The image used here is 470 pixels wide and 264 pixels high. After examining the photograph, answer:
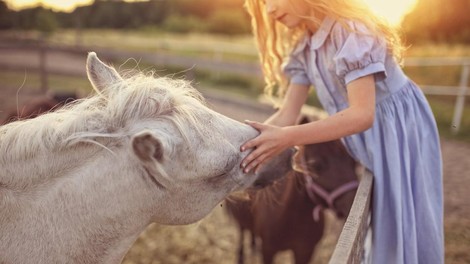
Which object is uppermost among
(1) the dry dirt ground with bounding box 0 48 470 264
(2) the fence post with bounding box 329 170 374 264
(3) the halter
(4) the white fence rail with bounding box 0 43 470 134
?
(2) the fence post with bounding box 329 170 374 264

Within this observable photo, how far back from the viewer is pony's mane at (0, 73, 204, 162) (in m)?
1.41

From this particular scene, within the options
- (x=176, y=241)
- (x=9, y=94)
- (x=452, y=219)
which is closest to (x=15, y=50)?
(x=9, y=94)

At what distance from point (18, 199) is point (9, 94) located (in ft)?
31.9

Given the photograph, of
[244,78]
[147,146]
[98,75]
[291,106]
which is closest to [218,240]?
[291,106]

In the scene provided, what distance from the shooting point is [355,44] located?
1724 millimetres

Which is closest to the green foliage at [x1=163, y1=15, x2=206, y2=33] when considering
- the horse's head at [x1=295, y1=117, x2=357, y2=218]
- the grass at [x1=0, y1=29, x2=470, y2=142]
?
the grass at [x1=0, y1=29, x2=470, y2=142]

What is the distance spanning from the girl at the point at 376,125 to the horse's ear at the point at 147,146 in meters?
0.38

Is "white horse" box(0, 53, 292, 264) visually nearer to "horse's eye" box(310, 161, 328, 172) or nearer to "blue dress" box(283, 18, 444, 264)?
"blue dress" box(283, 18, 444, 264)

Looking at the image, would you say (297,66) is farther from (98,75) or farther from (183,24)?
(183,24)

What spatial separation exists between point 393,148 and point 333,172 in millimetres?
851

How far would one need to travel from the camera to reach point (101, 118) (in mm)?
1471

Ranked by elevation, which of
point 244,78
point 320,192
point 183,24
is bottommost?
point 244,78

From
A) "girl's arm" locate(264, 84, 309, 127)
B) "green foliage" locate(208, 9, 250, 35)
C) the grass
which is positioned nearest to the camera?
"girl's arm" locate(264, 84, 309, 127)

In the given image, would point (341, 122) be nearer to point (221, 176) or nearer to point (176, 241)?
point (221, 176)
